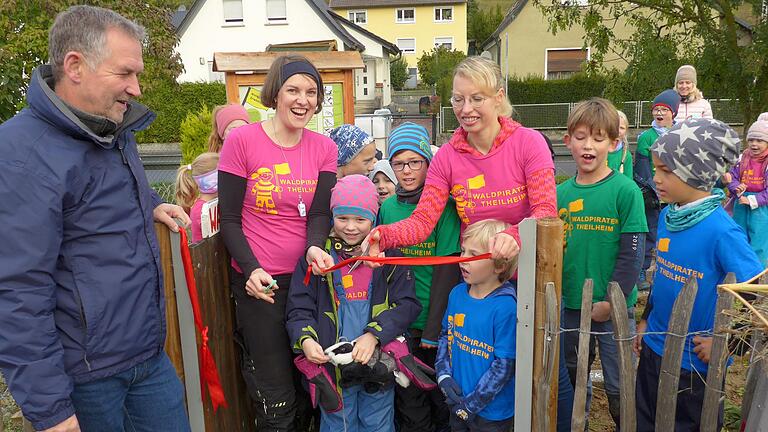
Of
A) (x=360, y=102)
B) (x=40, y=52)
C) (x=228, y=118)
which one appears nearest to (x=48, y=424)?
(x=228, y=118)

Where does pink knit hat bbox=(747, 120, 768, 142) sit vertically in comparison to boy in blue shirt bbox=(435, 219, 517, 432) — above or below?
above

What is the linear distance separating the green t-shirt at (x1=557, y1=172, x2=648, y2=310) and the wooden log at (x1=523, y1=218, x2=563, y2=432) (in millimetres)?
779

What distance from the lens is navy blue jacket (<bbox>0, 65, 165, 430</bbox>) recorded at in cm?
193

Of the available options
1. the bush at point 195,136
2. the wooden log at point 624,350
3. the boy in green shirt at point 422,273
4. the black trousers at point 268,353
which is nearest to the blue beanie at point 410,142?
the boy in green shirt at point 422,273

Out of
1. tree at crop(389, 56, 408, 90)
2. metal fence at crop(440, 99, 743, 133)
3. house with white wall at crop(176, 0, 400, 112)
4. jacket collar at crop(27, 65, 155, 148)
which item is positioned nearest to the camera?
jacket collar at crop(27, 65, 155, 148)

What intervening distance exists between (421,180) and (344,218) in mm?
549

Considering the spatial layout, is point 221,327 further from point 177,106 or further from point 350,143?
point 177,106

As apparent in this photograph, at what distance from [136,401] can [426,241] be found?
A: 5.36 feet

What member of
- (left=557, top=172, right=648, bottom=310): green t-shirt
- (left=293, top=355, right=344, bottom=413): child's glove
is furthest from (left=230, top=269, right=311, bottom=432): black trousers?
(left=557, top=172, right=648, bottom=310): green t-shirt

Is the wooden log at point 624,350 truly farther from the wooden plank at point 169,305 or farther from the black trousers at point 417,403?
the wooden plank at point 169,305

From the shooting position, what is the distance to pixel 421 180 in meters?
3.38

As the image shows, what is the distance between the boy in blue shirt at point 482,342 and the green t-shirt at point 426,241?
0.93 ft

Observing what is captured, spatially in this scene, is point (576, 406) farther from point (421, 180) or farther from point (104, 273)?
point (104, 273)

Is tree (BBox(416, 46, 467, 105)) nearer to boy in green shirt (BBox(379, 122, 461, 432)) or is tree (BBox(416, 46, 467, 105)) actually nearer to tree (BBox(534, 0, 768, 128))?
tree (BBox(534, 0, 768, 128))
